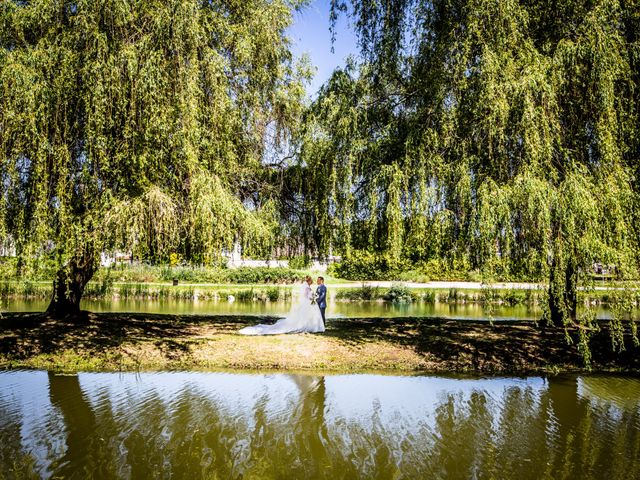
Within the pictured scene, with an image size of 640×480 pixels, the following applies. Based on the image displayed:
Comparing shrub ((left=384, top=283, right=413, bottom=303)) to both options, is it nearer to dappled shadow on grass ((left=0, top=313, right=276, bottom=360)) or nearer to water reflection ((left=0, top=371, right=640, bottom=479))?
dappled shadow on grass ((left=0, top=313, right=276, bottom=360))

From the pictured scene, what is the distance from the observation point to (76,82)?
895cm

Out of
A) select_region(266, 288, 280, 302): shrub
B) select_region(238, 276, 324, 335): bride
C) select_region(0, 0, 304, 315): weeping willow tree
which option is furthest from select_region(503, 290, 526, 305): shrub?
select_region(0, 0, 304, 315): weeping willow tree

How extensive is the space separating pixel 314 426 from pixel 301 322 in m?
6.43

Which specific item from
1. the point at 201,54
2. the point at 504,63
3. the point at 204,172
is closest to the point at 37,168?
the point at 204,172

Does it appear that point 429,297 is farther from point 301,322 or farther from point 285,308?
point 301,322

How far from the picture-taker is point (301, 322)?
42.7 ft

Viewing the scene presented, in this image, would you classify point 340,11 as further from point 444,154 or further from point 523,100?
point 523,100

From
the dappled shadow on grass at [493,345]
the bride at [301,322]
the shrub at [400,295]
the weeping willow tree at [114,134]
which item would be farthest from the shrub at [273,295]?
the weeping willow tree at [114,134]

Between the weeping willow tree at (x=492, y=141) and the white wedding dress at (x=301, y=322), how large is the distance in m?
2.95

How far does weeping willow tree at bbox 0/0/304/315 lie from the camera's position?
8688mm

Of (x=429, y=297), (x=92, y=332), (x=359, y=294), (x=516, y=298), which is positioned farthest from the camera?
(x=359, y=294)

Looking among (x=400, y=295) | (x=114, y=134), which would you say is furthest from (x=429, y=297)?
(x=114, y=134)

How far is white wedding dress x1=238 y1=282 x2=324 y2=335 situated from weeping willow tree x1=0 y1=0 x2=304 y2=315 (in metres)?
3.47

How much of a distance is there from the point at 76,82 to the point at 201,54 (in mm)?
2409
